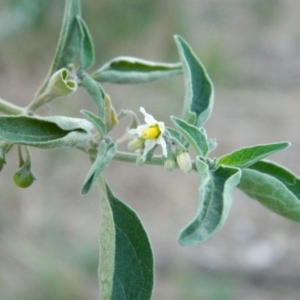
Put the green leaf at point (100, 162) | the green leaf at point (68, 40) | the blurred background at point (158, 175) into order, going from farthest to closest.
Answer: the blurred background at point (158, 175)
the green leaf at point (68, 40)
the green leaf at point (100, 162)

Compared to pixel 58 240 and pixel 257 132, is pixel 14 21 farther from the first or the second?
pixel 257 132

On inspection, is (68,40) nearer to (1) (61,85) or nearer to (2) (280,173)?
(1) (61,85)

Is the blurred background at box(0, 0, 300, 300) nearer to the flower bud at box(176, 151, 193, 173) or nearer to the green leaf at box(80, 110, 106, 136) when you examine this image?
the green leaf at box(80, 110, 106, 136)

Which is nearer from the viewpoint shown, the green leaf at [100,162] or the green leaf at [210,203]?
the green leaf at [210,203]

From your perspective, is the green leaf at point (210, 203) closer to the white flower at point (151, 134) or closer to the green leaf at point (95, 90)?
the white flower at point (151, 134)

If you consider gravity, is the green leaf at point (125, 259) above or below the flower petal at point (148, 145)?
below

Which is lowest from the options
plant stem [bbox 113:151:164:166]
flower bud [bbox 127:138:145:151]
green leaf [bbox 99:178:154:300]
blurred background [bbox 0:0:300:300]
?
blurred background [bbox 0:0:300:300]

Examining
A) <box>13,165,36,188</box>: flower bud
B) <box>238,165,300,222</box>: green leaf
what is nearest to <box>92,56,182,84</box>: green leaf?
<box>13,165,36,188</box>: flower bud

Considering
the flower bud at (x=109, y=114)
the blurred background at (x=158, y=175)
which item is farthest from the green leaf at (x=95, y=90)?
the blurred background at (x=158, y=175)
